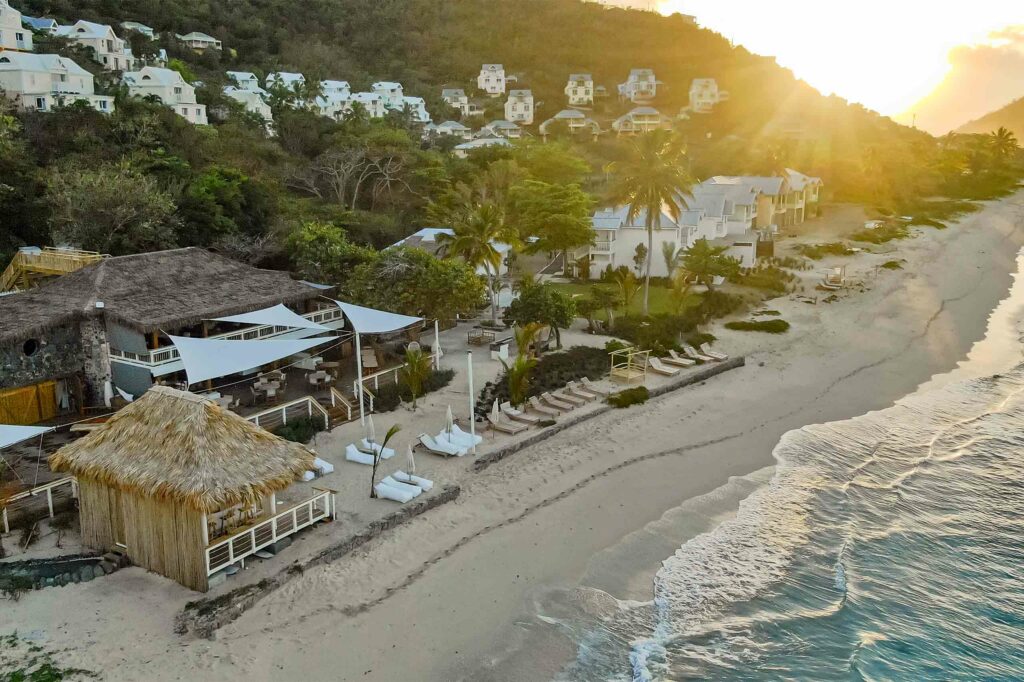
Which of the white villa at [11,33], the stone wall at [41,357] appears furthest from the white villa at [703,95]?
the stone wall at [41,357]

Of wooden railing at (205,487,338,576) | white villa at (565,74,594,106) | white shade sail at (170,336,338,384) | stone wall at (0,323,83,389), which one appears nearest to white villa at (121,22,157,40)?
white villa at (565,74,594,106)

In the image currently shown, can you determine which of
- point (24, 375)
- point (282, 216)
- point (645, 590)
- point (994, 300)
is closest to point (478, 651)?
point (645, 590)

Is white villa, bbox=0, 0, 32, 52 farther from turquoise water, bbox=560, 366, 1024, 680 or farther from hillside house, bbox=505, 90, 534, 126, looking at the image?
hillside house, bbox=505, 90, 534, 126

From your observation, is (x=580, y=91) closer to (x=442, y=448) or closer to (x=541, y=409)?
(x=541, y=409)

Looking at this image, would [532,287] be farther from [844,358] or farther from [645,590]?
[645,590]

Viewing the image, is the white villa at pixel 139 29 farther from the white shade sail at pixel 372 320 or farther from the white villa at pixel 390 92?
the white shade sail at pixel 372 320

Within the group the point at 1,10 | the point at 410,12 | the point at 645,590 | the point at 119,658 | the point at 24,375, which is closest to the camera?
the point at 119,658
